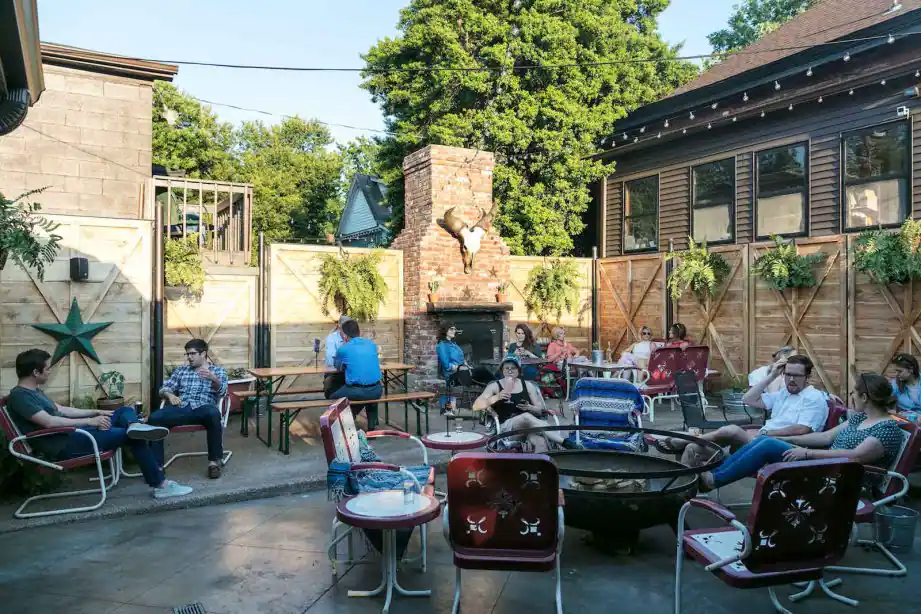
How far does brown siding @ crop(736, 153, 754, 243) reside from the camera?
1217cm

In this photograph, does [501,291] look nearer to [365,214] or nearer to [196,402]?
[196,402]

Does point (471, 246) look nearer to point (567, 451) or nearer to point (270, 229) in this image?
point (567, 451)

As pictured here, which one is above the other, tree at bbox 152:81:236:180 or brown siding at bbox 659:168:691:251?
tree at bbox 152:81:236:180

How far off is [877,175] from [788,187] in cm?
147

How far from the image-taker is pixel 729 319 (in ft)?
35.7

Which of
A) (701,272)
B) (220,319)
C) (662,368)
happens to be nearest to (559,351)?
(662,368)

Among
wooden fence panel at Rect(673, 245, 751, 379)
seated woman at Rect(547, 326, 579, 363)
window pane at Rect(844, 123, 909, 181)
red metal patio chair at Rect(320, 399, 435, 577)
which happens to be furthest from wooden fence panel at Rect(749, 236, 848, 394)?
red metal patio chair at Rect(320, 399, 435, 577)

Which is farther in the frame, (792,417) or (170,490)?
(170,490)

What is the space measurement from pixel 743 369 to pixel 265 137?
3058cm

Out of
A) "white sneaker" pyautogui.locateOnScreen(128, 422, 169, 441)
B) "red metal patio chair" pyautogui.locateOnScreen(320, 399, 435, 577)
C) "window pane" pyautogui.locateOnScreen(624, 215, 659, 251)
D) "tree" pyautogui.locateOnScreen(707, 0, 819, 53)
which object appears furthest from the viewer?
"tree" pyautogui.locateOnScreen(707, 0, 819, 53)

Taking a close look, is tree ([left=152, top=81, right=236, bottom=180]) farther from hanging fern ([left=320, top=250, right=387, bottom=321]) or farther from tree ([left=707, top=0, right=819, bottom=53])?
tree ([left=707, top=0, right=819, bottom=53])

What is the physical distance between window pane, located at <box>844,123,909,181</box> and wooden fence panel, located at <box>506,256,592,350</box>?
194 inches

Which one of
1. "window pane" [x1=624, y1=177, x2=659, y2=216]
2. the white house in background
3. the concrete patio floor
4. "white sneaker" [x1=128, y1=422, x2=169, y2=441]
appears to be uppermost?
the white house in background

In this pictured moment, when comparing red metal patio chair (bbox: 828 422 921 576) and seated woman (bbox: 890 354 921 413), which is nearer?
red metal patio chair (bbox: 828 422 921 576)
